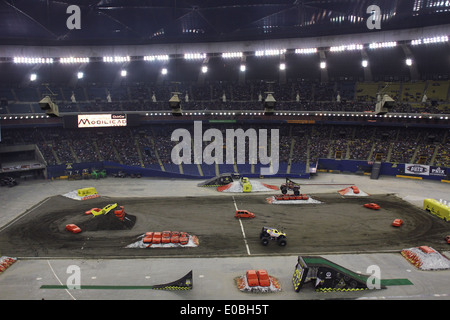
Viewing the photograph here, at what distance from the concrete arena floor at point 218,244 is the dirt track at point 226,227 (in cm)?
9

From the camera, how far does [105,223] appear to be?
2847cm

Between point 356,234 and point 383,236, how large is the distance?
2.22 meters

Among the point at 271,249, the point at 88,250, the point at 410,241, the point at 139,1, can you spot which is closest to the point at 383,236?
the point at 410,241

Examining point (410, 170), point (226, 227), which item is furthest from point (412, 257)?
point (410, 170)

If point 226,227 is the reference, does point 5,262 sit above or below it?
below

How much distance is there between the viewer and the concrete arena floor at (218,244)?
63.0ft

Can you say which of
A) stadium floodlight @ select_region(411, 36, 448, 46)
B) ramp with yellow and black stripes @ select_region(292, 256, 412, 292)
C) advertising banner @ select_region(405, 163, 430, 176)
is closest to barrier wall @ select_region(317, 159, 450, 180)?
advertising banner @ select_region(405, 163, 430, 176)

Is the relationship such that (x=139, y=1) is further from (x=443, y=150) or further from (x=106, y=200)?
(x=443, y=150)

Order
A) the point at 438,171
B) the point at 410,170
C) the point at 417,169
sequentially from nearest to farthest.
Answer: the point at 438,171 → the point at 417,169 → the point at 410,170

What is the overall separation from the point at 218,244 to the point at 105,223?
36.3 feet

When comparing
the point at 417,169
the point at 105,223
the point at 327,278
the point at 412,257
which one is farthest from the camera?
the point at 417,169

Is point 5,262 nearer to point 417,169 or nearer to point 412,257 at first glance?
point 412,257

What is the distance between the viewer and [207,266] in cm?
2175

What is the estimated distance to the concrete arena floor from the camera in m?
19.2
